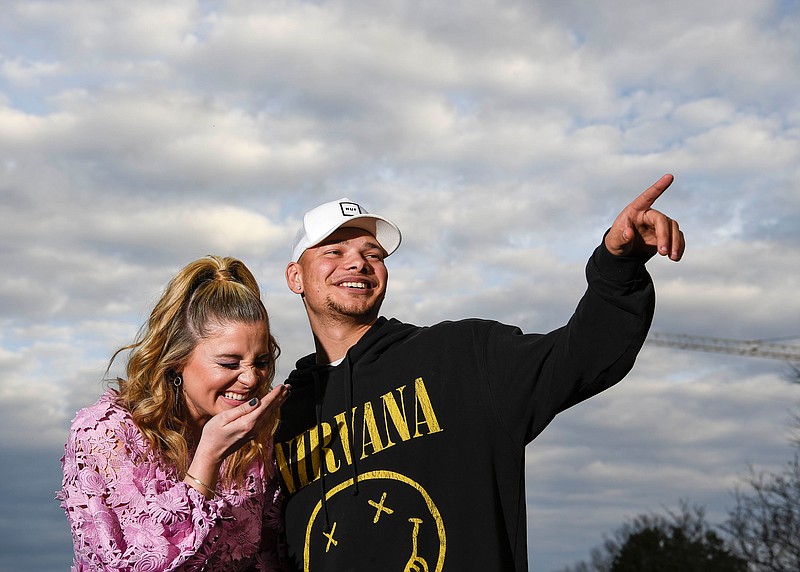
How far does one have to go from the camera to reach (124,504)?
490 centimetres

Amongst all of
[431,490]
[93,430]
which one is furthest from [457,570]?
[93,430]

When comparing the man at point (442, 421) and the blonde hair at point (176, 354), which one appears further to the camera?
the blonde hair at point (176, 354)

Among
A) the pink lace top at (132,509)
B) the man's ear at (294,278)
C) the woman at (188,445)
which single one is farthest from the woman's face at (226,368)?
the man's ear at (294,278)

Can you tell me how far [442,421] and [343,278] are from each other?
4.30ft

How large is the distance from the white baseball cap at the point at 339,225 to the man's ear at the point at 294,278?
0.05m

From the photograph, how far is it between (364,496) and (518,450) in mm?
851

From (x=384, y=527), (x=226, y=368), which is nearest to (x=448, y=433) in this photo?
(x=384, y=527)

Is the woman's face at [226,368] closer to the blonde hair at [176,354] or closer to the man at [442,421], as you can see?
the blonde hair at [176,354]

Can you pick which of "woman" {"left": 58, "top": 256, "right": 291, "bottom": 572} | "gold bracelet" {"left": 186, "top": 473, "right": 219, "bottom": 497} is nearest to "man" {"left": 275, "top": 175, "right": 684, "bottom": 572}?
"woman" {"left": 58, "top": 256, "right": 291, "bottom": 572}

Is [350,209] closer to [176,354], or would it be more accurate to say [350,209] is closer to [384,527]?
[176,354]

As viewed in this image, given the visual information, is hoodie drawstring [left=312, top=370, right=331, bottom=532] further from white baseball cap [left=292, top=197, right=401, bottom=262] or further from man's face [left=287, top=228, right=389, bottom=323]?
white baseball cap [left=292, top=197, right=401, bottom=262]

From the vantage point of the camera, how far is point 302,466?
5.73m

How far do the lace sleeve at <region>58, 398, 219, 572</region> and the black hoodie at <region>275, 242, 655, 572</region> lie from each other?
0.80 metres

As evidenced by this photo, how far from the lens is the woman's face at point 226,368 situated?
534cm
